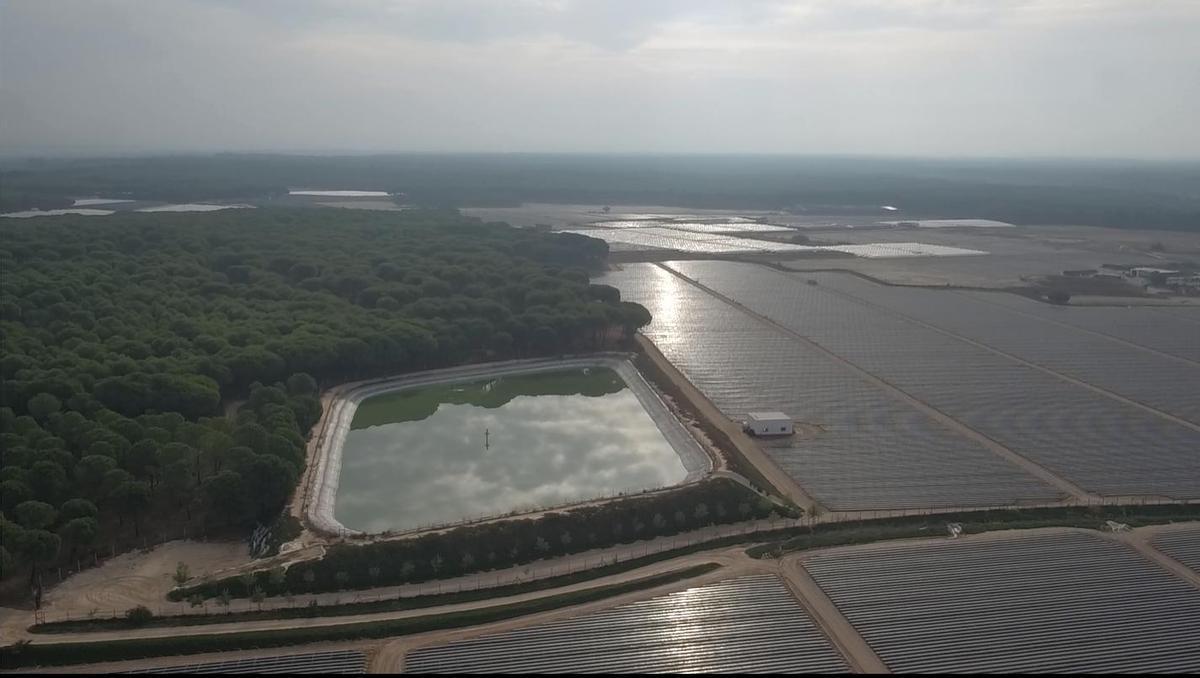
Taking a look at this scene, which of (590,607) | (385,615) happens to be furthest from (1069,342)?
(385,615)

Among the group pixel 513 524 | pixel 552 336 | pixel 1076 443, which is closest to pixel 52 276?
pixel 552 336

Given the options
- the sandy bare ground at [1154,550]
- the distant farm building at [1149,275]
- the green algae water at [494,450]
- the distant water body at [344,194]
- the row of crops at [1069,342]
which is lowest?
the green algae water at [494,450]

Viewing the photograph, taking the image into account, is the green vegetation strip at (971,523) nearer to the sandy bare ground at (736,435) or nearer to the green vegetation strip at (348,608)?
the sandy bare ground at (736,435)

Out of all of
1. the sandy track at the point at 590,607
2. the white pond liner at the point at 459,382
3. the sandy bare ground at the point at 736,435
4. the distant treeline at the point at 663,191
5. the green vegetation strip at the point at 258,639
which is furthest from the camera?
the distant treeline at the point at 663,191

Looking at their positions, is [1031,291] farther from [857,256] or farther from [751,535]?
[751,535]

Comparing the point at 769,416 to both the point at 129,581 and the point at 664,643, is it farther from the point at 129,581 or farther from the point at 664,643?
the point at 129,581

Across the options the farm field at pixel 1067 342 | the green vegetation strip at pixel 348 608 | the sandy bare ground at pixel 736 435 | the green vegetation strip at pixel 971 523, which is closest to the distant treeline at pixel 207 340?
the green vegetation strip at pixel 348 608

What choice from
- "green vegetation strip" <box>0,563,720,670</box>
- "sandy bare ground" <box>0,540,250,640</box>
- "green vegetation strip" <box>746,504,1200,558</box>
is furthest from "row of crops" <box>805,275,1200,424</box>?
"sandy bare ground" <box>0,540,250,640</box>
